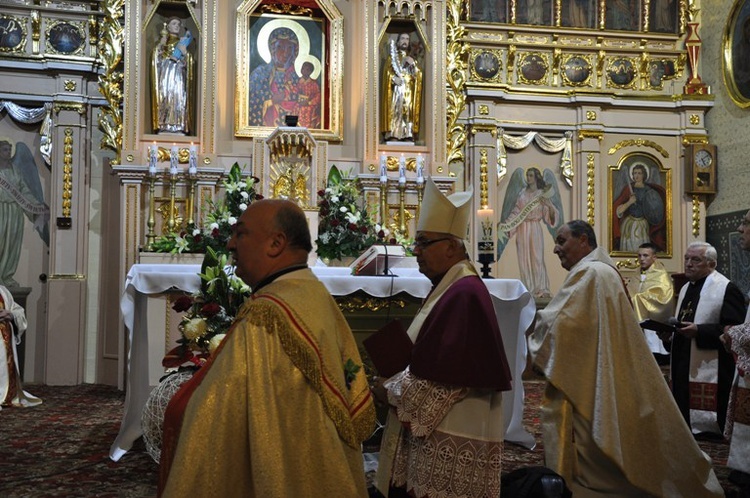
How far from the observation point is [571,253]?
4816 mm

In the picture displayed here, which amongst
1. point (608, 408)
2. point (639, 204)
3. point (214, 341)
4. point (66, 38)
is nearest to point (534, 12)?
point (639, 204)

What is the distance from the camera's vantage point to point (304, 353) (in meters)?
2.42

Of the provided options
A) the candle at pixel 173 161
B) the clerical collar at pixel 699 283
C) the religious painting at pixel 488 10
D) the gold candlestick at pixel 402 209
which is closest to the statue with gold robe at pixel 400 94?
the gold candlestick at pixel 402 209

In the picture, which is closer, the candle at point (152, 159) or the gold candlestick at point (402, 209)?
the candle at point (152, 159)

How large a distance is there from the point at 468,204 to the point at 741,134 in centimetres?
867

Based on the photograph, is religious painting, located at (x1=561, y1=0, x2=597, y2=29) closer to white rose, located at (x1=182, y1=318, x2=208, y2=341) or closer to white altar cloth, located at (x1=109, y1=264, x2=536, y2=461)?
white altar cloth, located at (x1=109, y1=264, x2=536, y2=461)

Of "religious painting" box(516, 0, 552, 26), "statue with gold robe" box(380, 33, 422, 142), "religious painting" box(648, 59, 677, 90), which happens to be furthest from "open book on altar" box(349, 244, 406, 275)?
"religious painting" box(648, 59, 677, 90)

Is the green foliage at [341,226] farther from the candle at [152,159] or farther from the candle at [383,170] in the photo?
the candle at [152,159]

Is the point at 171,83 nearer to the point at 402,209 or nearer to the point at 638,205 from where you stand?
the point at 402,209

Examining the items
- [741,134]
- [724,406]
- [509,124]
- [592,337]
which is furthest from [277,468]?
[741,134]

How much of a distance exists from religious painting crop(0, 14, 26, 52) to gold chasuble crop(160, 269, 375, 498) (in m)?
9.05

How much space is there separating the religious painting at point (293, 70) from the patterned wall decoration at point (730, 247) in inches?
221

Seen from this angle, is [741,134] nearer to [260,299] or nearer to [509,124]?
[509,124]

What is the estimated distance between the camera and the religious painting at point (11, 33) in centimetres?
1001
